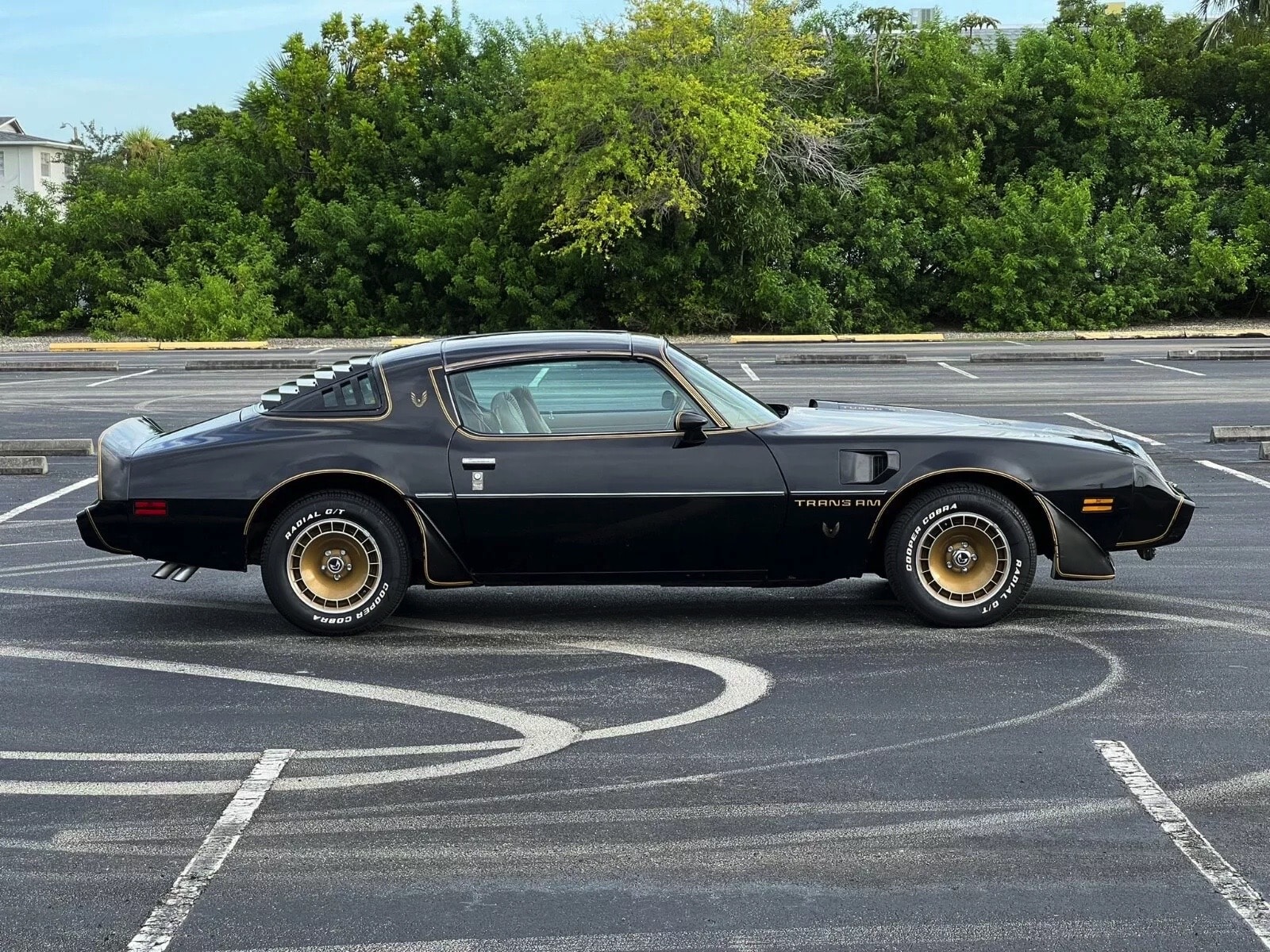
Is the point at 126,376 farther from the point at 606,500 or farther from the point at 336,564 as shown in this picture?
the point at 606,500

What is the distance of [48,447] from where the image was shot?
1421 cm

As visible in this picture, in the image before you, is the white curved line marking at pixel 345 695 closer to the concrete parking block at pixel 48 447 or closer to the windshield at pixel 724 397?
the windshield at pixel 724 397

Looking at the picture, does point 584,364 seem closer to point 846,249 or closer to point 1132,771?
point 1132,771

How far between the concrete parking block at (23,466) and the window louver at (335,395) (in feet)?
19.5

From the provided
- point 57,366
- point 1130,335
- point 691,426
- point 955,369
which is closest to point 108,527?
point 691,426

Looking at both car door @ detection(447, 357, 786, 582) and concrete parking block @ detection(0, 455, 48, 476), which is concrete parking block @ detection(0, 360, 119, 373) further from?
car door @ detection(447, 357, 786, 582)

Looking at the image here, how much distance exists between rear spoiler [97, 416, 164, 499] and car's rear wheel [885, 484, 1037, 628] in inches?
144

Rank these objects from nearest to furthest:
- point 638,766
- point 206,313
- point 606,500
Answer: point 638,766
point 606,500
point 206,313

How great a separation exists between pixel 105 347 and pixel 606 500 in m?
26.4

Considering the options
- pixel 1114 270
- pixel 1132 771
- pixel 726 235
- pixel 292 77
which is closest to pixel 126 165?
pixel 292 77

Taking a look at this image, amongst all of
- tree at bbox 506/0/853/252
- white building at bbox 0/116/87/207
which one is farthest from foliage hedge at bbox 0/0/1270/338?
white building at bbox 0/116/87/207

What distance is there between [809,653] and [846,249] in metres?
29.0

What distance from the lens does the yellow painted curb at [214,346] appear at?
3166 centimetres

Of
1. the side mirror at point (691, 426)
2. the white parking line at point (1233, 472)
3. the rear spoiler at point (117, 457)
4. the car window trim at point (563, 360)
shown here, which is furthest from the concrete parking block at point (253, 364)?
the side mirror at point (691, 426)
